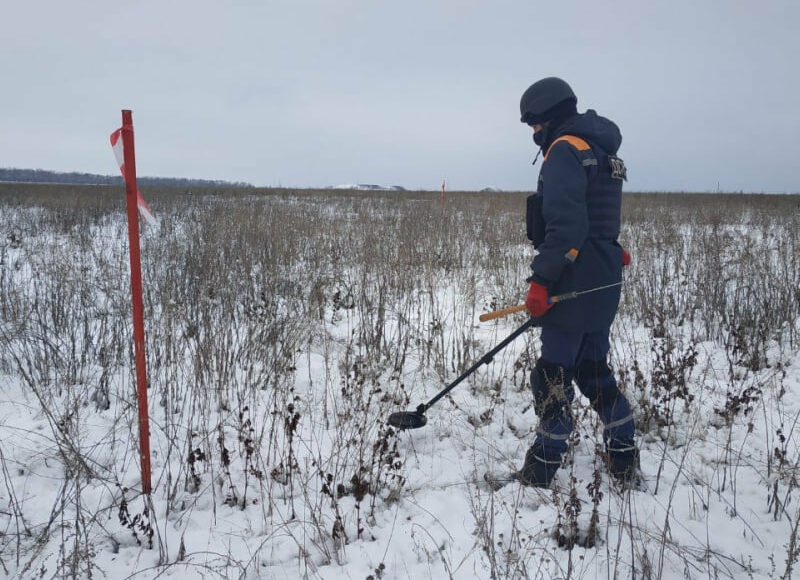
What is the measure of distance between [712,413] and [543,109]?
8.34 feet

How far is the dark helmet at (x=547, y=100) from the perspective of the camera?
234 centimetres

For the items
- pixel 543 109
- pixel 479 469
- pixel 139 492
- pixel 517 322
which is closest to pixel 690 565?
pixel 479 469

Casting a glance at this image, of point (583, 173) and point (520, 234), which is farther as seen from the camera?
point (520, 234)

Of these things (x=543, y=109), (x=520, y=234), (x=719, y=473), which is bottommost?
(x=719, y=473)

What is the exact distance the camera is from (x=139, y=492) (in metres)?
2.48

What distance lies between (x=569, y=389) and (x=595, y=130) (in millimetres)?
1338

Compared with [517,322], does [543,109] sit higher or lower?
higher

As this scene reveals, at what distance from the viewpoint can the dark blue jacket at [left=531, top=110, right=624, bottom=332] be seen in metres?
2.22

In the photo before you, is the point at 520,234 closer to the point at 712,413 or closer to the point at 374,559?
the point at 712,413

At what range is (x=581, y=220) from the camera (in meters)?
2.22

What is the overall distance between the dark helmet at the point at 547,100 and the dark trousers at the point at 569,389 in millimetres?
1117

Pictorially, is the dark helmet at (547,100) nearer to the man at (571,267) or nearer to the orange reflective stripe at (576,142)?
the man at (571,267)

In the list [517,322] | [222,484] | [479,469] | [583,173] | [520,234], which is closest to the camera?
[583,173]

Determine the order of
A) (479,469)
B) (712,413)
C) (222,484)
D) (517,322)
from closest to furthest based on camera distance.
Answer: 1. (222,484)
2. (479,469)
3. (712,413)
4. (517,322)
